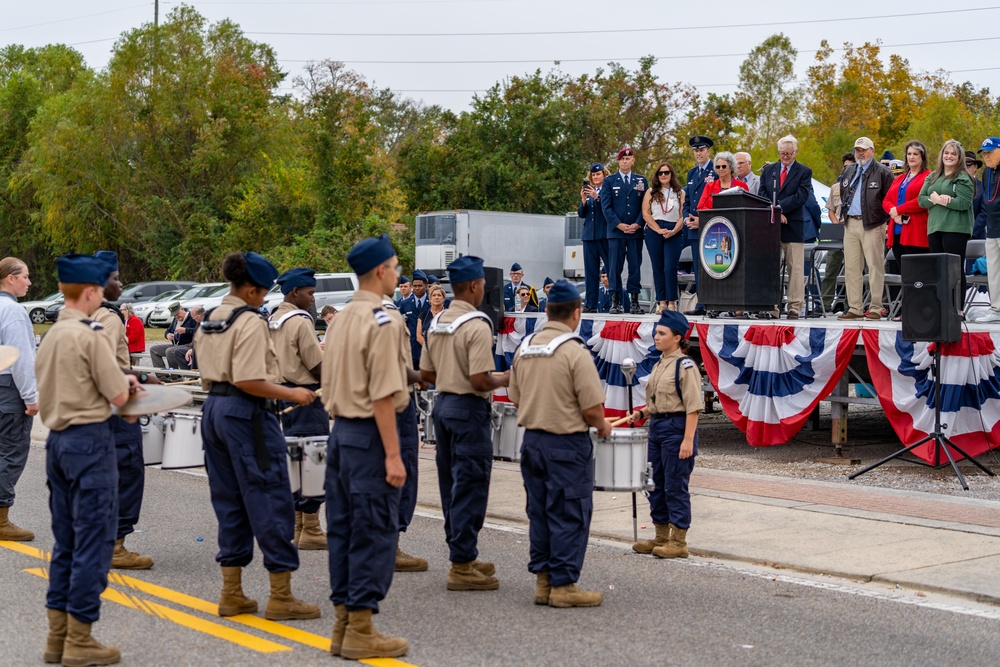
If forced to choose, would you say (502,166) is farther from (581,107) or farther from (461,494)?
(461,494)

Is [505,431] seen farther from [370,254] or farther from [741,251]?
[741,251]

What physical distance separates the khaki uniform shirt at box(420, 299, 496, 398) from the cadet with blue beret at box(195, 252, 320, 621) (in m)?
1.04

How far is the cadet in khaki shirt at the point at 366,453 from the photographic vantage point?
6.03m

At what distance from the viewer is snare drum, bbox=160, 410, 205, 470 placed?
812 cm

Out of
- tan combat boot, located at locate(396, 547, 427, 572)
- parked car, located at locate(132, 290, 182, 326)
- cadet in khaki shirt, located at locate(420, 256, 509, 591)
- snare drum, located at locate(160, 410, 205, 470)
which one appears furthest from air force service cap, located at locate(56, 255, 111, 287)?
parked car, located at locate(132, 290, 182, 326)

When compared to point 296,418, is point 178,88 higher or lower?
higher

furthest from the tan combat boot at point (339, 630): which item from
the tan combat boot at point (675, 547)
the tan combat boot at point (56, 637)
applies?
the tan combat boot at point (675, 547)

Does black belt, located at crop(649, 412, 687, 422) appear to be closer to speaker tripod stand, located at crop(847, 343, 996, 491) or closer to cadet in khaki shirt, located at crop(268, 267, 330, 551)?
cadet in khaki shirt, located at crop(268, 267, 330, 551)

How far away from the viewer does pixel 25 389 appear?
9.23 metres

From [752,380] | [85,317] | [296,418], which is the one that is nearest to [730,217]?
[752,380]

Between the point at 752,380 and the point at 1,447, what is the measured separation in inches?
335

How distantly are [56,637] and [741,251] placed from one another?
389 inches

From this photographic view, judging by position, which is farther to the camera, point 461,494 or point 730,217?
point 730,217

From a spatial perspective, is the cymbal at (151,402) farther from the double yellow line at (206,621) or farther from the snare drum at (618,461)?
the snare drum at (618,461)
